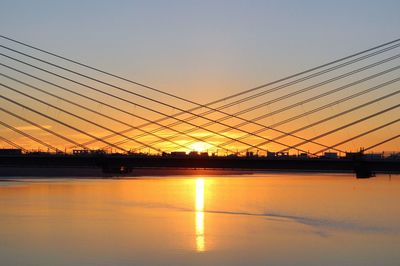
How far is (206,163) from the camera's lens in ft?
251

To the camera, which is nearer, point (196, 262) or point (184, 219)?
point (196, 262)

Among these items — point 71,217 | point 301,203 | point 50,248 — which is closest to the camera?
point 50,248

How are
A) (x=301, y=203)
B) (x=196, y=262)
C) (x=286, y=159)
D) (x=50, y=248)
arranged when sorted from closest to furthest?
1. (x=196, y=262)
2. (x=50, y=248)
3. (x=286, y=159)
4. (x=301, y=203)

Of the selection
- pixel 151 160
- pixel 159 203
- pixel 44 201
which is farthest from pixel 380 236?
pixel 44 201

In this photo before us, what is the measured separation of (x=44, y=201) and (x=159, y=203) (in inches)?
539

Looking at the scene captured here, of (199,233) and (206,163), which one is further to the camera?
(206,163)

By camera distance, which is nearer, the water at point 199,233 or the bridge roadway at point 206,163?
the water at point 199,233

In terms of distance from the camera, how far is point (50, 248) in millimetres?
43844

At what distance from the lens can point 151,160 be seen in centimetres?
8000

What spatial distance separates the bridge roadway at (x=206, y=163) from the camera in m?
73.2

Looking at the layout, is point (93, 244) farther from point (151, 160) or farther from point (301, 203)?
point (301, 203)

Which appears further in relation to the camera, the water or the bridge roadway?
the bridge roadway

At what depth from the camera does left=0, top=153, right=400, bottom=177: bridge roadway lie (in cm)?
7325

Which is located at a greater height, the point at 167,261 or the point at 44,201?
the point at 44,201
